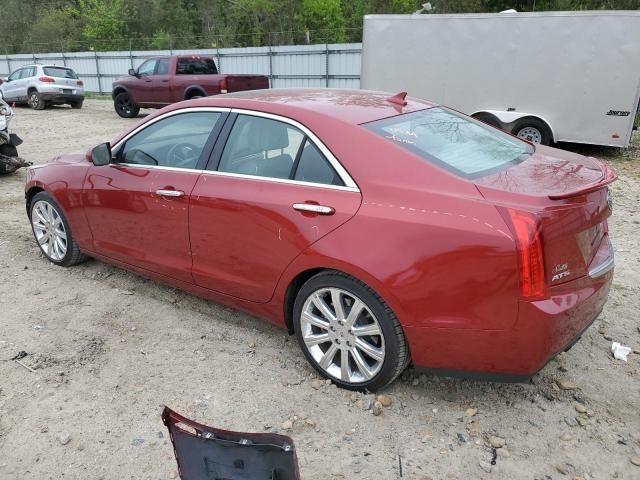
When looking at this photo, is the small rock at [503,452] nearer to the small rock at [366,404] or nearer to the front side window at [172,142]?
the small rock at [366,404]

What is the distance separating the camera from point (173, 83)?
1566cm

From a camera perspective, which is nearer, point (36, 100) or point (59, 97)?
point (59, 97)

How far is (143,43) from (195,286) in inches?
1696

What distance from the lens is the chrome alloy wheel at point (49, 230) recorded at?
4.76 metres

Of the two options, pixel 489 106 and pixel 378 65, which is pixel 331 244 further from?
pixel 378 65

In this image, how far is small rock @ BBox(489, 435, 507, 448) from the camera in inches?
106

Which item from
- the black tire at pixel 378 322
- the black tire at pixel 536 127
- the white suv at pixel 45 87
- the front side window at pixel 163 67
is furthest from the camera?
the white suv at pixel 45 87

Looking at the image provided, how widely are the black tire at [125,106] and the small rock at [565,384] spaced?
16306 mm

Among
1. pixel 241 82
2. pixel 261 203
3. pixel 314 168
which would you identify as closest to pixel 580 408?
pixel 314 168

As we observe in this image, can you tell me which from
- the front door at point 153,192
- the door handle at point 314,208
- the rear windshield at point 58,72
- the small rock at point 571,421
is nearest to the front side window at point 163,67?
the rear windshield at point 58,72

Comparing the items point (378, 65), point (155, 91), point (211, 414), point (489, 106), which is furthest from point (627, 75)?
point (155, 91)

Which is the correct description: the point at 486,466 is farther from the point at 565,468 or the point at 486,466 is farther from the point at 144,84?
the point at 144,84

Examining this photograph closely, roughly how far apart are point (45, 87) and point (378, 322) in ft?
64.6

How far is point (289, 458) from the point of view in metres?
1.70
